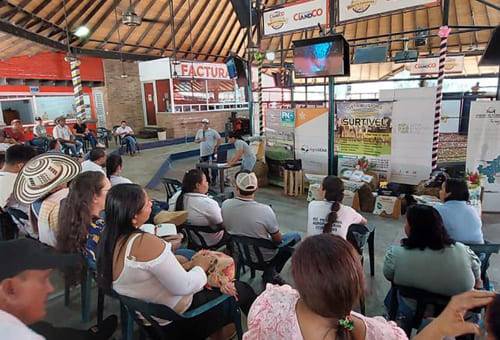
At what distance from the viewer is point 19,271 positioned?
1076mm

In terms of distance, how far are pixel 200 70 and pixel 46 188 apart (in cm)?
1081

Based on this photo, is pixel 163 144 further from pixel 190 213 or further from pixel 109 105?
pixel 190 213

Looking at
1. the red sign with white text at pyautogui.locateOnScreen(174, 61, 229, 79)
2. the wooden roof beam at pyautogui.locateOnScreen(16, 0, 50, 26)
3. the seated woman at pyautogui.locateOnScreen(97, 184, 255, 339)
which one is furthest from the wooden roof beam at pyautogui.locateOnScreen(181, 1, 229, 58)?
the seated woman at pyautogui.locateOnScreen(97, 184, 255, 339)

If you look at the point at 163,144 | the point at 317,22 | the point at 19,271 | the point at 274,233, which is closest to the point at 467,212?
the point at 274,233

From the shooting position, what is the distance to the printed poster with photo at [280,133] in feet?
21.4

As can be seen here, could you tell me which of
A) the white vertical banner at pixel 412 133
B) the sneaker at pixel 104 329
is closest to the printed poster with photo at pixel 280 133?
the white vertical banner at pixel 412 133

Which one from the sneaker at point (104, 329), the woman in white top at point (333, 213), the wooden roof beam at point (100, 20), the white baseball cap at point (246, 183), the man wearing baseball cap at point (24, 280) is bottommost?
the sneaker at point (104, 329)

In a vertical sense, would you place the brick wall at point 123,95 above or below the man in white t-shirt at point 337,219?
above

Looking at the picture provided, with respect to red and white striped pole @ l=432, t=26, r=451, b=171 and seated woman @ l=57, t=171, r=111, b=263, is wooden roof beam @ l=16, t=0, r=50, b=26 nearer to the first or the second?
seated woman @ l=57, t=171, r=111, b=263

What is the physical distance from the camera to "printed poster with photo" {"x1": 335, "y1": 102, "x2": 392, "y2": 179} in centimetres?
534

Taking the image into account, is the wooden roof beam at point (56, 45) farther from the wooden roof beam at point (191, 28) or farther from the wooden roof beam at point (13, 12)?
the wooden roof beam at point (191, 28)

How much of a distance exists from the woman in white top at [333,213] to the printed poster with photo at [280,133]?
391 cm

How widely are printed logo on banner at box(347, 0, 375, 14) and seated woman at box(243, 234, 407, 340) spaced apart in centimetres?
521

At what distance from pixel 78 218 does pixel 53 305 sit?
3.04 feet
